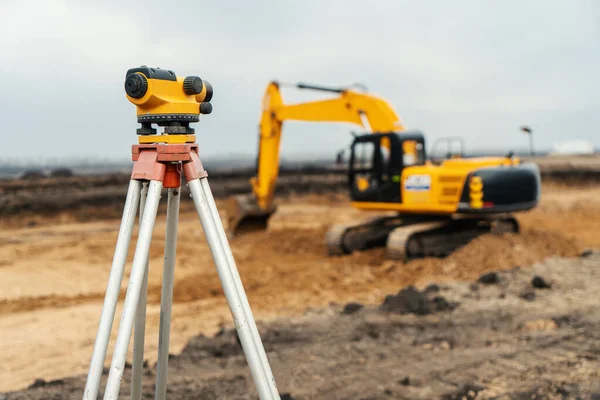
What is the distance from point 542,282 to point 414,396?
447 centimetres

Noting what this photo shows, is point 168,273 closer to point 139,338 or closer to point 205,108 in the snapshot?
point 139,338

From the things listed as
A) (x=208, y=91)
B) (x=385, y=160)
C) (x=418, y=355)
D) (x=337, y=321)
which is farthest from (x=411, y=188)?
(x=208, y=91)

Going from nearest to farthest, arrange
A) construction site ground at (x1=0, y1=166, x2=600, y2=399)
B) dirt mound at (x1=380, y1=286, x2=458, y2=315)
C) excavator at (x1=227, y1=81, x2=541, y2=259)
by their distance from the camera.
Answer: construction site ground at (x1=0, y1=166, x2=600, y2=399) → dirt mound at (x1=380, y1=286, x2=458, y2=315) → excavator at (x1=227, y1=81, x2=541, y2=259)

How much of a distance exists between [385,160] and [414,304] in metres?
4.60

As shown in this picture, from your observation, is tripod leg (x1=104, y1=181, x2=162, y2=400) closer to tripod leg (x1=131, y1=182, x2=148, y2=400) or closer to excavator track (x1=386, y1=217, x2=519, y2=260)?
tripod leg (x1=131, y1=182, x2=148, y2=400)

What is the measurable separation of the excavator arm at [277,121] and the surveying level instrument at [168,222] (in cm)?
911

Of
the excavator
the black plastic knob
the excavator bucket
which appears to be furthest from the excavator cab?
the black plastic knob

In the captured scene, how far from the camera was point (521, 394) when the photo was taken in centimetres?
440

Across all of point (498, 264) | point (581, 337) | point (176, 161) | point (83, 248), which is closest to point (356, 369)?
point (581, 337)

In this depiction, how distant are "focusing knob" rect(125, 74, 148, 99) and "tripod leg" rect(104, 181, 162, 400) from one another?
0.44 metres

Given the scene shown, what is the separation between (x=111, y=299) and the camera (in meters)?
2.39

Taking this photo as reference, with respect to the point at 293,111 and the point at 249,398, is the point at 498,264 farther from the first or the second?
the point at 249,398

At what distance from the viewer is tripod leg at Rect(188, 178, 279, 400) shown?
243 cm

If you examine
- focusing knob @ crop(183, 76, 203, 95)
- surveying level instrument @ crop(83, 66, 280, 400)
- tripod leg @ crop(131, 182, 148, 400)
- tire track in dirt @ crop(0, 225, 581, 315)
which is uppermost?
focusing knob @ crop(183, 76, 203, 95)
